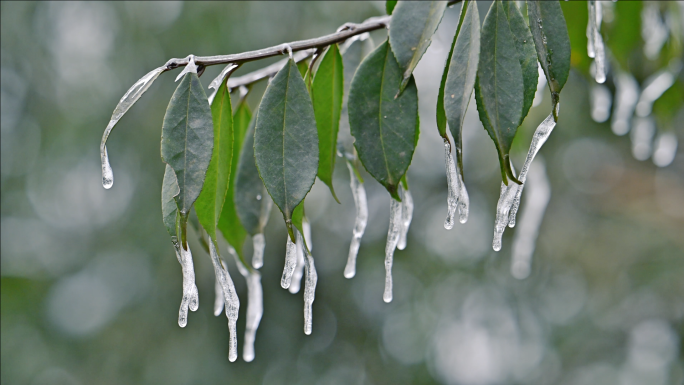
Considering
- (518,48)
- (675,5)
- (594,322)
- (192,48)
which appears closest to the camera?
(518,48)

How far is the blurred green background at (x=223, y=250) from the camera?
2703mm

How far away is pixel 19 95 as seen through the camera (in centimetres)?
282

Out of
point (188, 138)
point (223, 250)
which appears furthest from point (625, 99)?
point (223, 250)

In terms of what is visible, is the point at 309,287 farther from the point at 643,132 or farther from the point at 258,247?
the point at 643,132

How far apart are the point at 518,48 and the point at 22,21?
3.00 meters

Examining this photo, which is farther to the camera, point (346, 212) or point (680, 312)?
point (346, 212)

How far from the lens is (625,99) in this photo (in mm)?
1271

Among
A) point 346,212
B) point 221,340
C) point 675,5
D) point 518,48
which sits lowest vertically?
point 221,340

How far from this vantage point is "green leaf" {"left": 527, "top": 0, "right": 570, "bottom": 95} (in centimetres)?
52

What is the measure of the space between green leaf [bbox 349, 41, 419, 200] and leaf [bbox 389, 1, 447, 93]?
3 centimetres

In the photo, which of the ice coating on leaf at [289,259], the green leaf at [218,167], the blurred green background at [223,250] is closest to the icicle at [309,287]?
the ice coating on leaf at [289,259]

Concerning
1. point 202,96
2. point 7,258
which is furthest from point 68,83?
point 202,96

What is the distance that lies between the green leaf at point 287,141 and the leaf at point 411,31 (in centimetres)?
11

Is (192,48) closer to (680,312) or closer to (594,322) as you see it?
(594,322)
